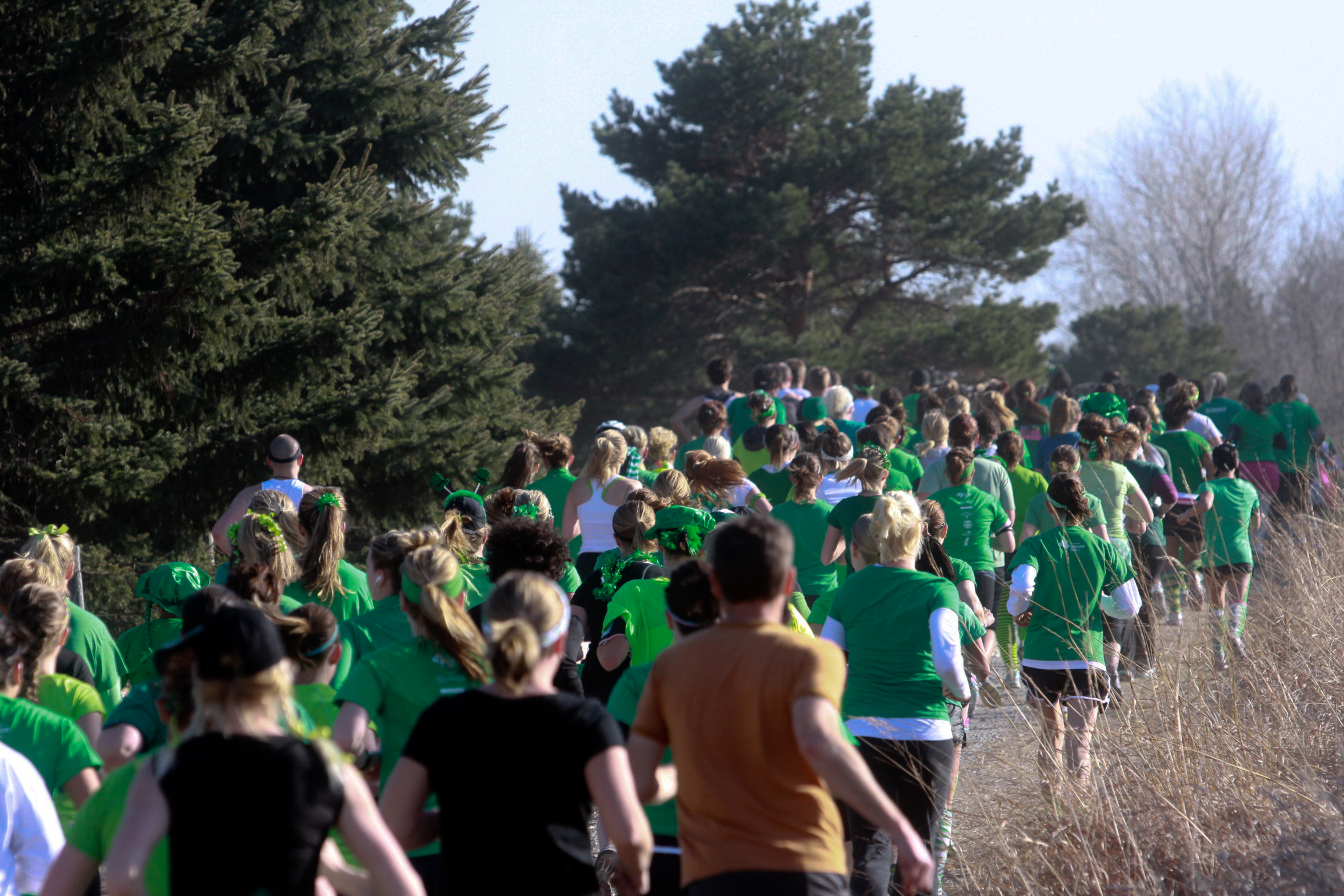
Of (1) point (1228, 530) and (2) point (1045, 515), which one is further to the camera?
(1) point (1228, 530)

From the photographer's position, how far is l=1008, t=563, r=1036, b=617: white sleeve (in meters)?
6.00

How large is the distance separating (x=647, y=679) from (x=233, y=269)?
7.31m

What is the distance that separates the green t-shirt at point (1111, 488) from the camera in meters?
8.40

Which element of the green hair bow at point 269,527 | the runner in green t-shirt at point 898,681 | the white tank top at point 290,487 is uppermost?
the white tank top at point 290,487

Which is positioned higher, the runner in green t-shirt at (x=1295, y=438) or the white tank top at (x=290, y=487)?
the white tank top at (x=290, y=487)

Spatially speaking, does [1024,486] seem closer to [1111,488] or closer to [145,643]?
[1111,488]

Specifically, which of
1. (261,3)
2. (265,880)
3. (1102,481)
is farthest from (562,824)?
(261,3)

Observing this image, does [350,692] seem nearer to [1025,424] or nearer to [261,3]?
[261,3]

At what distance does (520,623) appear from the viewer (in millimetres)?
2840

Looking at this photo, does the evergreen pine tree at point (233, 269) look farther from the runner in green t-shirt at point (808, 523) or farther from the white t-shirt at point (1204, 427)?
the white t-shirt at point (1204, 427)

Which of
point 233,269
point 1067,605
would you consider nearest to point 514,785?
point 1067,605

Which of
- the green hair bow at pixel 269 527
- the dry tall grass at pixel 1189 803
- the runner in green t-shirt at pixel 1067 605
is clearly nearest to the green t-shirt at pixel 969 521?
the runner in green t-shirt at pixel 1067 605

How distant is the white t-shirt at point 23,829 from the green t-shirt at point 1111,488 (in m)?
6.99

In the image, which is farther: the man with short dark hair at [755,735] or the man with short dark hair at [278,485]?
the man with short dark hair at [278,485]
